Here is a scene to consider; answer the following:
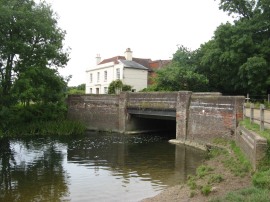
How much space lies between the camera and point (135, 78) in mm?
43531

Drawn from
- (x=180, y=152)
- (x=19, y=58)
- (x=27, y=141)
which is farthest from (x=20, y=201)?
(x=19, y=58)

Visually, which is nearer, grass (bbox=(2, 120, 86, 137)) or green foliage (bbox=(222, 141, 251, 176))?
green foliage (bbox=(222, 141, 251, 176))

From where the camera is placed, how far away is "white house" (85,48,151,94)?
42656 mm

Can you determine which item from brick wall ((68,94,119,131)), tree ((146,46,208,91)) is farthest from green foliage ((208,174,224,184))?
tree ((146,46,208,91))

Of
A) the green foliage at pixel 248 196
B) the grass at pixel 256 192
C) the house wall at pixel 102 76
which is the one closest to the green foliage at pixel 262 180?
the grass at pixel 256 192

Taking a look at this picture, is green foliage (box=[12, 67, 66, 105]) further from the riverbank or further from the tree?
the riverbank

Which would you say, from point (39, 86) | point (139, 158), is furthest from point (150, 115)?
point (139, 158)

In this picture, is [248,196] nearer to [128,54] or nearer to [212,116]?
[212,116]

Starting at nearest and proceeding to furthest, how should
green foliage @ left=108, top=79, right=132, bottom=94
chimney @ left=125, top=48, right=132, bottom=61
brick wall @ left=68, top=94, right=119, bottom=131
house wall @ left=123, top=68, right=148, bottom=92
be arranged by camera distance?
brick wall @ left=68, top=94, right=119, bottom=131 → green foliage @ left=108, top=79, right=132, bottom=94 → house wall @ left=123, top=68, right=148, bottom=92 → chimney @ left=125, top=48, right=132, bottom=61

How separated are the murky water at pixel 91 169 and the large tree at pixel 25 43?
5727mm

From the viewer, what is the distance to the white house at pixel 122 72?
4266cm

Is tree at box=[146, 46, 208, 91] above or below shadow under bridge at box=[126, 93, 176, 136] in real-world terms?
above

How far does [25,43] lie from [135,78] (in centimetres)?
1928

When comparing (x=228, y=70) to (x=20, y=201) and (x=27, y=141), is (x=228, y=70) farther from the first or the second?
(x=20, y=201)
